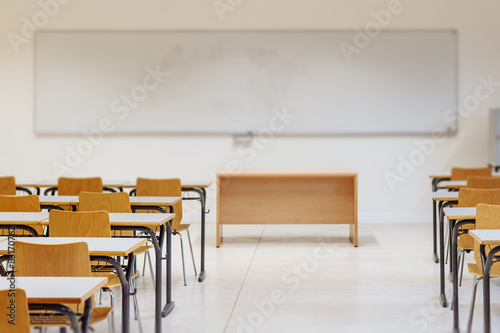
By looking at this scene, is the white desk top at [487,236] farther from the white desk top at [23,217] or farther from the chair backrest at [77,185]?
the chair backrest at [77,185]

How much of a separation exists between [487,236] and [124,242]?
1864 millimetres

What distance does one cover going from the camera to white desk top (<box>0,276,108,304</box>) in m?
2.20

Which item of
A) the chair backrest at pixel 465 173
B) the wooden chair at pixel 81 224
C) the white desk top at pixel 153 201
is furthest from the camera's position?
the chair backrest at pixel 465 173

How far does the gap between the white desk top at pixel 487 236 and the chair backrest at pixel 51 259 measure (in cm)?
192

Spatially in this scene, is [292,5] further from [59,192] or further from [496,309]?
[496,309]

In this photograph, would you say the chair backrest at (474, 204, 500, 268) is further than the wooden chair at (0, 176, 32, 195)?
No

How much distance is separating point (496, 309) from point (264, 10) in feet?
16.9

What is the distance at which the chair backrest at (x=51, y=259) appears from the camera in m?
2.80

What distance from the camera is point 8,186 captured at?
6043 mm

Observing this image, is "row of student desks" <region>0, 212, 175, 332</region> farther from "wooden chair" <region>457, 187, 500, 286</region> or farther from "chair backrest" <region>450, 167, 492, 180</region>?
"chair backrest" <region>450, 167, 492, 180</region>

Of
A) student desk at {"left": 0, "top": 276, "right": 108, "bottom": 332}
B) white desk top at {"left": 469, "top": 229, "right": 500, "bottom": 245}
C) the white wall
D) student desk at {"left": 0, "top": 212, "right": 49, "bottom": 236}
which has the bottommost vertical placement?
student desk at {"left": 0, "top": 276, "right": 108, "bottom": 332}

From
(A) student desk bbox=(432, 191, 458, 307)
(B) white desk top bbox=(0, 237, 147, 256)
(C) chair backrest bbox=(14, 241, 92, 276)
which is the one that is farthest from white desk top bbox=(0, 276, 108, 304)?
(A) student desk bbox=(432, 191, 458, 307)

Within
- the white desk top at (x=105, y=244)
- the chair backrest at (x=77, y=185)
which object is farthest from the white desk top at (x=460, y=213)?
the chair backrest at (x=77, y=185)

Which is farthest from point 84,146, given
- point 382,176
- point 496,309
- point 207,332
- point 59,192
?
point 496,309
